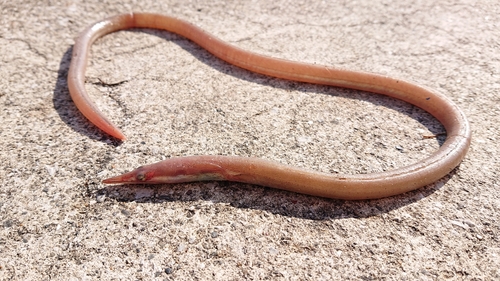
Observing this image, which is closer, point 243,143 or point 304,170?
point 304,170

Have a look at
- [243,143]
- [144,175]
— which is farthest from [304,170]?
[144,175]

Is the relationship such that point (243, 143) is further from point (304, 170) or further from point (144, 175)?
point (144, 175)

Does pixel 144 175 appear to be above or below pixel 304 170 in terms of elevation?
below

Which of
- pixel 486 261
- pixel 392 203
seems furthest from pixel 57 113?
pixel 486 261

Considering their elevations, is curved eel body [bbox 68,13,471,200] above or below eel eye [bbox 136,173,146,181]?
above

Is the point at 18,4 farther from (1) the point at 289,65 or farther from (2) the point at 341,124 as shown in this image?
(2) the point at 341,124
